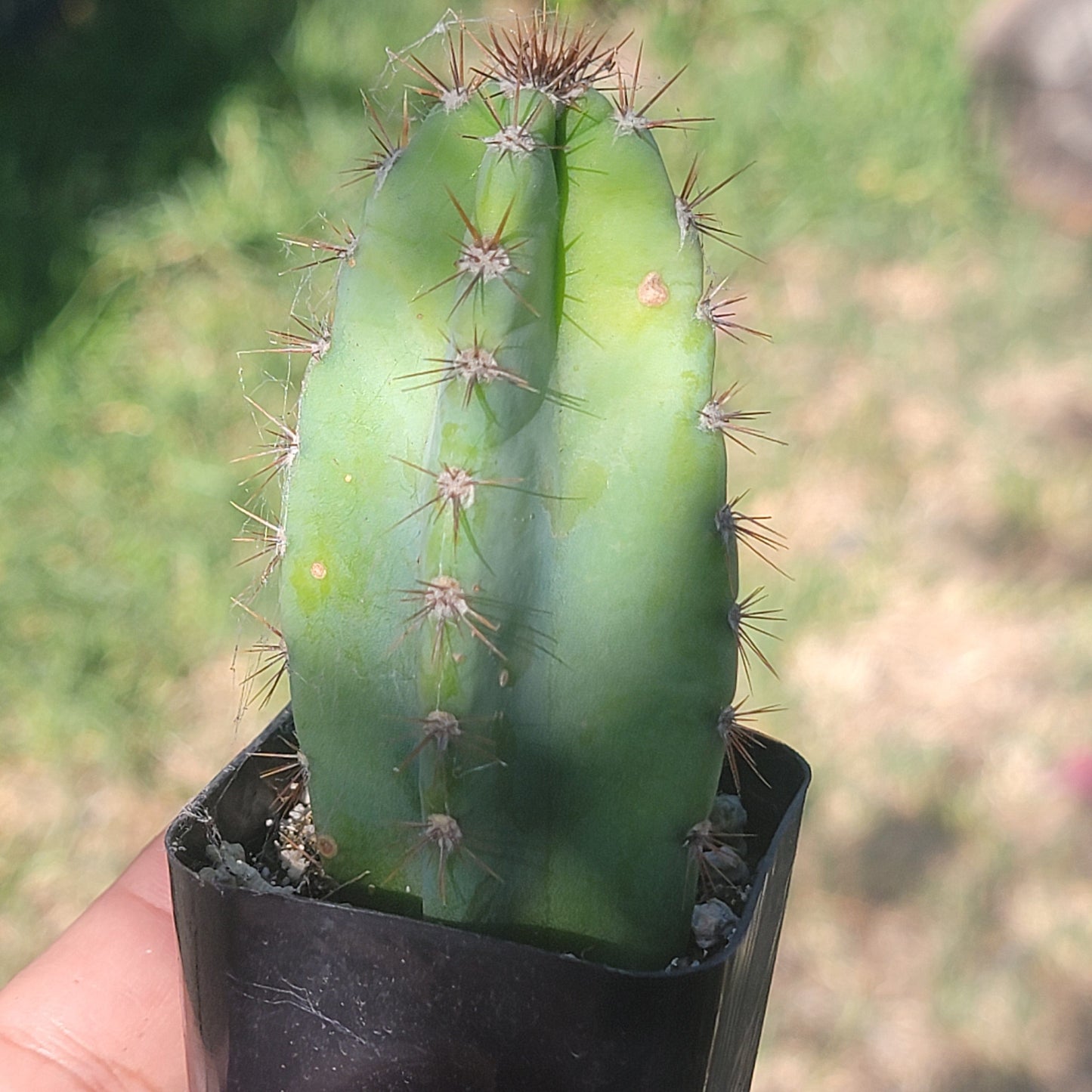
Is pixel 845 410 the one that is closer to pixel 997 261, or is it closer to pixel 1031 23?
pixel 997 261

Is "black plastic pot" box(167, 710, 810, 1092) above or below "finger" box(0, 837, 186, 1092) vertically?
above

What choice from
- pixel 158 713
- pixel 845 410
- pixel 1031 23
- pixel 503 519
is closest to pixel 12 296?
pixel 158 713

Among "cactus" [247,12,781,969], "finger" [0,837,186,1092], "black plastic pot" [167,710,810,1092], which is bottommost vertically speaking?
"finger" [0,837,186,1092]

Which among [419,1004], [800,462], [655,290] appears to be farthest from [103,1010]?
[800,462]

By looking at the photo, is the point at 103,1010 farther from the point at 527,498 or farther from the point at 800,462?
the point at 800,462

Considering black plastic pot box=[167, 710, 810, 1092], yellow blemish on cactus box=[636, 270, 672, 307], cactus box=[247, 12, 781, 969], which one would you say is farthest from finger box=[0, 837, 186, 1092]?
yellow blemish on cactus box=[636, 270, 672, 307]

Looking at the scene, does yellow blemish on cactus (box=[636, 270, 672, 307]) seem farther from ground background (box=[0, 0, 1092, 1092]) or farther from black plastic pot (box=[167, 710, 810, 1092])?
ground background (box=[0, 0, 1092, 1092])

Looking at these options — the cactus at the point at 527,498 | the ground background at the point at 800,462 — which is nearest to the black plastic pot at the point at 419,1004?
the cactus at the point at 527,498
